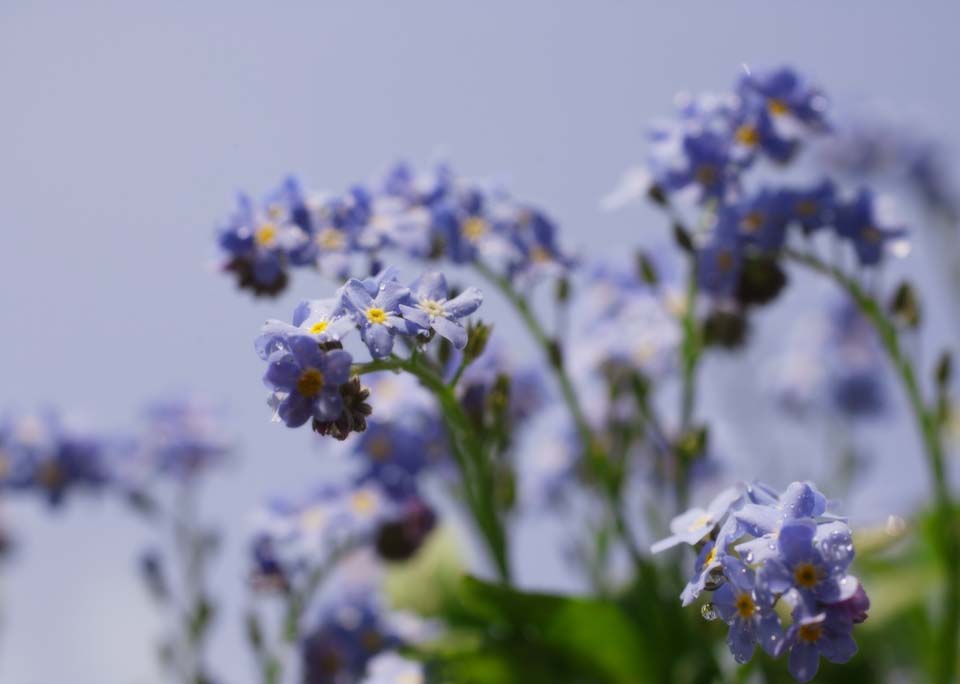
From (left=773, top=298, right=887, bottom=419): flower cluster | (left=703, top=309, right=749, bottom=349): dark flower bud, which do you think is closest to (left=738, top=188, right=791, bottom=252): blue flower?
(left=703, top=309, right=749, bottom=349): dark flower bud

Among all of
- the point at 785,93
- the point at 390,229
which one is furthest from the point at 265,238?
the point at 785,93

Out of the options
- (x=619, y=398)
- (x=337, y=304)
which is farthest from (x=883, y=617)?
(x=337, y=304)

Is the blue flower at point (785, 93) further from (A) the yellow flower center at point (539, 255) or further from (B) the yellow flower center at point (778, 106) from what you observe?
(A) the yellow flower center at point (539, 255)

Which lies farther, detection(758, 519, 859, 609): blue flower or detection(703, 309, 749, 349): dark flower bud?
detection(703, 309, 749, 349): dark flower bud

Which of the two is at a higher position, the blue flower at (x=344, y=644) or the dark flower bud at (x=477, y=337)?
the dark flower bud at (x=477, y=337)

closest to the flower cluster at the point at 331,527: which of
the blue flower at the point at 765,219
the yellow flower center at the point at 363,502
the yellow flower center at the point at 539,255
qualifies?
the yellow flower center at the point at 363,502

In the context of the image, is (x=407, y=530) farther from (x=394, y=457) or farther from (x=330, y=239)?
(x=330, y=239)

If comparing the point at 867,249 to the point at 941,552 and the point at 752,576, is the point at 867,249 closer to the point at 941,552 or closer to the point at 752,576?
the point at 941,552

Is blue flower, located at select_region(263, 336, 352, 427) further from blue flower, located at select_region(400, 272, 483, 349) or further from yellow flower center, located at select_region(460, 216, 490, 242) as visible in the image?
yellow flower center, located at select_region(460, 216, 490, 242)
